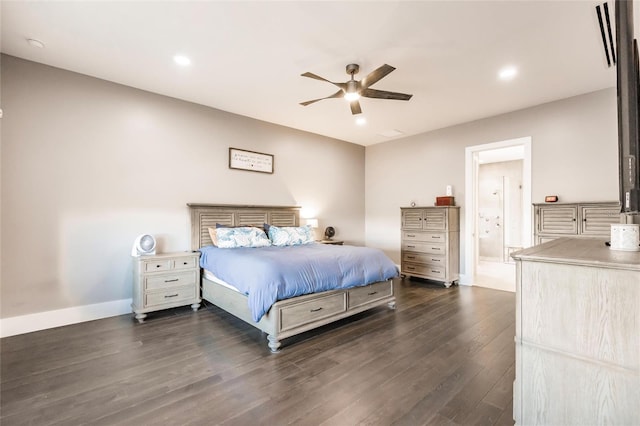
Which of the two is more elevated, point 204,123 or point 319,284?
point 204,123

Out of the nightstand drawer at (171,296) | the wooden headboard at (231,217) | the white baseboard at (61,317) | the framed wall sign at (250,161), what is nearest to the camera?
the white baseboard at (61,317)

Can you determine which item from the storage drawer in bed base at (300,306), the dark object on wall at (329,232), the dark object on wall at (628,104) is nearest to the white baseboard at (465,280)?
the storage drawer in bed base at (300,306)

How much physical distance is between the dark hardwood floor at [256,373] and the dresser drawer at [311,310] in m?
0.20

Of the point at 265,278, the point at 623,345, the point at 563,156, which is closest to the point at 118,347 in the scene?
the point at 265,278

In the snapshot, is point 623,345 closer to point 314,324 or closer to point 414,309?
point 314,324

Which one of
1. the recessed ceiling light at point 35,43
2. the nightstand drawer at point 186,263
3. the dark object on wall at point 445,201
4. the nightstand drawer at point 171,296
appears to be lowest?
the nightstand drawer at point 171,296

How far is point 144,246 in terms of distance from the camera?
3527 millimetres

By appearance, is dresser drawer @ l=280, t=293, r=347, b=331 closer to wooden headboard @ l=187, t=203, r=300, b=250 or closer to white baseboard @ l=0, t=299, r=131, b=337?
wooden headboard @ l=187, t=203, r=300, b=250

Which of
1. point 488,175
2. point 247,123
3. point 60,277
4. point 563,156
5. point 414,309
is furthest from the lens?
point 488,175

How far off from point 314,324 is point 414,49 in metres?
2.91

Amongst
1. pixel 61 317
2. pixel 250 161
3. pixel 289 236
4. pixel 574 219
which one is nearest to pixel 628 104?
pixel 574 219

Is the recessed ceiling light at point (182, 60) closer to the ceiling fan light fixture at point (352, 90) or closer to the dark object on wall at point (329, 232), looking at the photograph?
the ceiling fan light fixture at point (352, 90)

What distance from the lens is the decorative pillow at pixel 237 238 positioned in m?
3.89

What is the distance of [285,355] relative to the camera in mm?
2543
